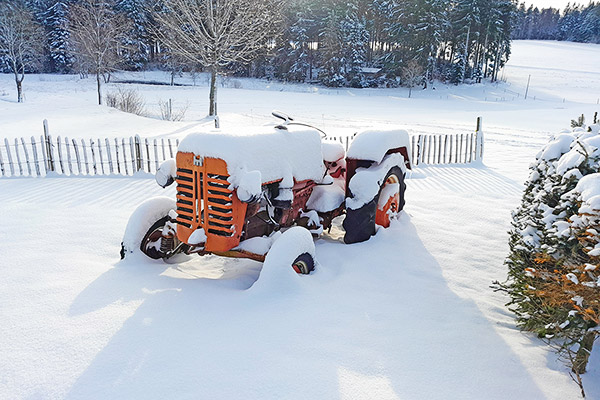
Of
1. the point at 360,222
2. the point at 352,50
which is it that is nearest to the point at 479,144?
the point at 360,222

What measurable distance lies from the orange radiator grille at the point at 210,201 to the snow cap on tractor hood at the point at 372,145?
184 cm

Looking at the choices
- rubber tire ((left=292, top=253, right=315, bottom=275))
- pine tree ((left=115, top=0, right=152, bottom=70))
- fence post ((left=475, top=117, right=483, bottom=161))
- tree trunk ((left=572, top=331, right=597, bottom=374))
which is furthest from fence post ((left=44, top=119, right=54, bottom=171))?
pine tree ((left=115, top=0, right=152, bottom=70))

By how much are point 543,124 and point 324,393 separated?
22895mm

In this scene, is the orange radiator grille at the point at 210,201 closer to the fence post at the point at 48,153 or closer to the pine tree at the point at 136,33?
the fence post at the point at 48,153

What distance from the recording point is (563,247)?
9.11 ft

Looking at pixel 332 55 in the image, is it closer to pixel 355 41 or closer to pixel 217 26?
pixel 355 41

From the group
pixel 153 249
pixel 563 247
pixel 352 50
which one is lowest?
pixel 153 249

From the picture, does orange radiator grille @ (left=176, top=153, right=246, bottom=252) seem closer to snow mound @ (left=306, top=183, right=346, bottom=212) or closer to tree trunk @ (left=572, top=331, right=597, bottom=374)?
snow mound @ (left=306, top=183, right=346, bottom=212)

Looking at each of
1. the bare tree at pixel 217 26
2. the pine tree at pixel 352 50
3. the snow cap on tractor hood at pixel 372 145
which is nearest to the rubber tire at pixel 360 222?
the snow cap on tractor hood at pixel 372 145

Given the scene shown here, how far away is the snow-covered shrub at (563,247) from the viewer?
94.4 inches

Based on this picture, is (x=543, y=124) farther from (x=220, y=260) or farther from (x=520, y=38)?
(x=520, y=38)

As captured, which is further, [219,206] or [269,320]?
[219,206]

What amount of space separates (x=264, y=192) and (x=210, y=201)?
0.51 m

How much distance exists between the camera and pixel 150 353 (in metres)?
2.66
